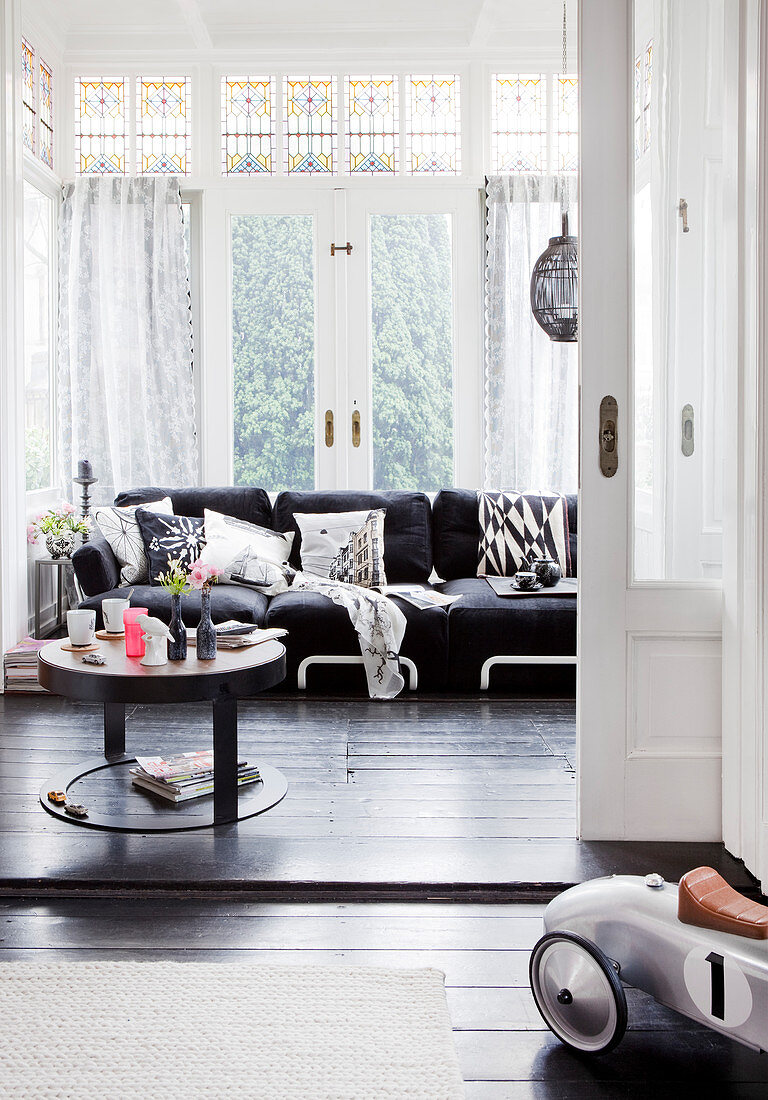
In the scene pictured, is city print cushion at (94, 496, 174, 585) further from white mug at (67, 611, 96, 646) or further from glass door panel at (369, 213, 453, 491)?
white mug at (67, 611, 96, 646)

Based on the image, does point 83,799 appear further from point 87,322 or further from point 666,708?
point 87,322

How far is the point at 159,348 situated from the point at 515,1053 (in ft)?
15.2

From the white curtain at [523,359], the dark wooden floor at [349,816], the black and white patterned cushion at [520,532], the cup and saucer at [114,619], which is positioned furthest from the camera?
the white curtain at [523,359]

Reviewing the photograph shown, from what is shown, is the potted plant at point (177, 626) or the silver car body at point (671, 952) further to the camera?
the potted plant at point (177, 626)

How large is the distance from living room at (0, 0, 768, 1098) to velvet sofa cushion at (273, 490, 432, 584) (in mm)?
22

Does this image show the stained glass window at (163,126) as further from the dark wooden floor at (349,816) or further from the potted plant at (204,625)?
the potted plant at (204,625)

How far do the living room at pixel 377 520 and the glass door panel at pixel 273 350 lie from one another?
20 millimetres

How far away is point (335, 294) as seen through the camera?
5.76m

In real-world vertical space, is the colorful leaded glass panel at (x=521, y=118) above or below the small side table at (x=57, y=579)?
above

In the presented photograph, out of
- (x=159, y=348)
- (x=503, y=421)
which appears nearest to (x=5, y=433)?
(x=159, y=348)

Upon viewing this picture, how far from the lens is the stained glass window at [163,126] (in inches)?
227

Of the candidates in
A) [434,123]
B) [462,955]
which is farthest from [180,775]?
[434,123]

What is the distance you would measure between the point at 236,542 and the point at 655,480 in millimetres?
2653

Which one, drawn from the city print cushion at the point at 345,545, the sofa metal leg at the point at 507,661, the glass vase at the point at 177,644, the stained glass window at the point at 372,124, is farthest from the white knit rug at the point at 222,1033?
the stained glass window at the point at 372,124
